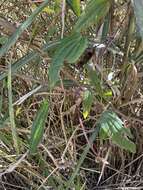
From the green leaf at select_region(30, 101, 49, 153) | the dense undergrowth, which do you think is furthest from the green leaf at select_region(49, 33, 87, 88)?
the green leaf at select_region(30, 101, 49, 153)

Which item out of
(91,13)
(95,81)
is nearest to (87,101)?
(95,81)

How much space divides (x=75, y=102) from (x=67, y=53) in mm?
200

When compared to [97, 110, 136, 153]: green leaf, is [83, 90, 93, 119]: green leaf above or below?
above

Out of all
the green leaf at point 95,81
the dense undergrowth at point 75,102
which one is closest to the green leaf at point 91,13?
the dense undergrowth at point 75,102

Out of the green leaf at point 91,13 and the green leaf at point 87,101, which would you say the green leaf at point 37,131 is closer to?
the green leaf at point 87,101

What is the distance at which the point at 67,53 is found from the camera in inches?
23.5

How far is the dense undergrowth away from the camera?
0.69 meters

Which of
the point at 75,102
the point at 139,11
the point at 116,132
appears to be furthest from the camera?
the point at 75,102

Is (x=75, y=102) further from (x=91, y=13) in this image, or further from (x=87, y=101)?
(x=91, y=13)

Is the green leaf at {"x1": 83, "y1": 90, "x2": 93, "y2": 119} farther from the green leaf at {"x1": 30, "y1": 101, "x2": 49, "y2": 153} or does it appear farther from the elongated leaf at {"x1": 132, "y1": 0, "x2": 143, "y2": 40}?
the elongated leaf at {"x1": 132, "y1": 0, "x2": 143, "y2": 40}

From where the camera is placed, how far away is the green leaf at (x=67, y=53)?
0.58 meters

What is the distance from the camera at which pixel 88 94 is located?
0.71 metres

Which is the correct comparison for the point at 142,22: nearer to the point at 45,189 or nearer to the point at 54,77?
the point at 54,77

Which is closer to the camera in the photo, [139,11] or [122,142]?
[139,11]
